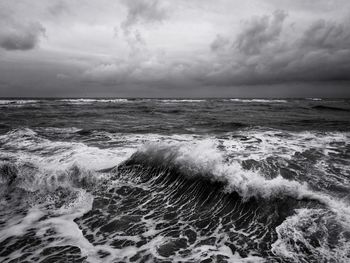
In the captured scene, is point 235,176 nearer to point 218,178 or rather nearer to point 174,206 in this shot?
point 218,178

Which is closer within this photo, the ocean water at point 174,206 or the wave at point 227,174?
the ocean water at point 174,206

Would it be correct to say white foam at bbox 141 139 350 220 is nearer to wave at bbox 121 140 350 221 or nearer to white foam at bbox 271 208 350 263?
wave at bbox 121 140 350 221

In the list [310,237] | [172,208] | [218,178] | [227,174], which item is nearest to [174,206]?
[172,208]

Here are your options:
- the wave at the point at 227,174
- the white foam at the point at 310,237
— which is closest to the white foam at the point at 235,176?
the wave at the point at 227,174

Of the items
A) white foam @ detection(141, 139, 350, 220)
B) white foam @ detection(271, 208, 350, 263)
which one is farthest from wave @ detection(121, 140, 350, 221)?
white foam @ detection(271, 208, 350, 263)

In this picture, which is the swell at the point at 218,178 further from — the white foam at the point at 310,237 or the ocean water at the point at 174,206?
the white foam at the point at 310,237

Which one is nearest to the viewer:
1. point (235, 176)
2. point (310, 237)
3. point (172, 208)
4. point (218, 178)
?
point (310, 237)

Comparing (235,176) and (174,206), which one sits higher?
(235,176)

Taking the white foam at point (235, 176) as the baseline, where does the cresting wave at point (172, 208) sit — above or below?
below

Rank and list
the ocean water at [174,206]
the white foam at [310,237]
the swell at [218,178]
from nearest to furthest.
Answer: the white foam at [310,237]
the ocean water at [174,206]
the swell at [218,178]

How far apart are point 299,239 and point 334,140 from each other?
872 cm

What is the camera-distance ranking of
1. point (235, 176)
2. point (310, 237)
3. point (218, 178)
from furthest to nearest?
point (218, 178)
point (235, 176)
point (310, 237)

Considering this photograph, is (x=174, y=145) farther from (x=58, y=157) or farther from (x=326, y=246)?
(x=326, y=246)

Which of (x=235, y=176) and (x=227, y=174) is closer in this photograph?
(x=235, y=176)
